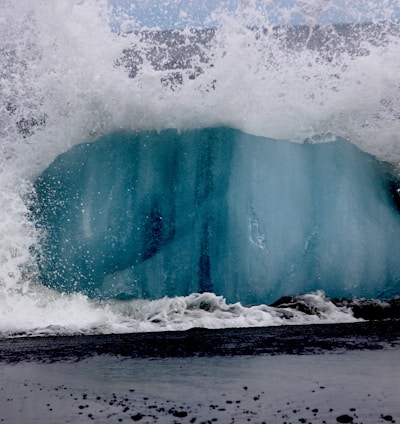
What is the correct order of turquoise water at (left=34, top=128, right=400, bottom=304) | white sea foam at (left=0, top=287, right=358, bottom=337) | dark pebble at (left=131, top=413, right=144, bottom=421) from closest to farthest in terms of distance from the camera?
dark pebble at (left=131, top=413, right=144, bottom=421), white sea foam at (left=0, top=287, right=358, bottom=337), turquoise water at (left=34, top=128, right=400, bottom=304)

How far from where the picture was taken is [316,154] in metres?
5.90

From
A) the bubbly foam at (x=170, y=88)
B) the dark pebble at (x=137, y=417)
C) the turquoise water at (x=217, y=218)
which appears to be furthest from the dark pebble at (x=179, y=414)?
the bubbly foam at (x=170, y=88)

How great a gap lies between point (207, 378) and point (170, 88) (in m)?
3.72

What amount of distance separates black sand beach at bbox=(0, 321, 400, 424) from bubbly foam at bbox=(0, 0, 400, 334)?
2.36 meters

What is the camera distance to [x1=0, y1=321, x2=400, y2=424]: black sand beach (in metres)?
2.09

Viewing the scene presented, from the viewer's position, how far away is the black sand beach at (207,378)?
82.4 inches

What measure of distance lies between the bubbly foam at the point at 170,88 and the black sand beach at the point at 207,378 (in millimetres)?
2362

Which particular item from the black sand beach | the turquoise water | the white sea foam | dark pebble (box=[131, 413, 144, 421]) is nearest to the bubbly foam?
the turquoise water

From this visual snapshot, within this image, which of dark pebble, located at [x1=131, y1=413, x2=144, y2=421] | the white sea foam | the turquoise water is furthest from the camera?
the turquoise water

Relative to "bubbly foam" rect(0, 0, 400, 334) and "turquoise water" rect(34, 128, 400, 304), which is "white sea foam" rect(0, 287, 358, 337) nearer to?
"turquoise water" rect(34, 128, 400, 304)

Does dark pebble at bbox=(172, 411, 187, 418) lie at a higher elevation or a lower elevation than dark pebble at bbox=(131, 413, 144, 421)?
higher

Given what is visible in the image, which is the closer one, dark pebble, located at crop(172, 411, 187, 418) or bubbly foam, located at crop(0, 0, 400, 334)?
dark pebble, located at crop(172, 411, 187, 418)

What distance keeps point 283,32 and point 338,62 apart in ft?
1.98

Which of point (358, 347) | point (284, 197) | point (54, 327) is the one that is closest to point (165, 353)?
point (358, 347)
